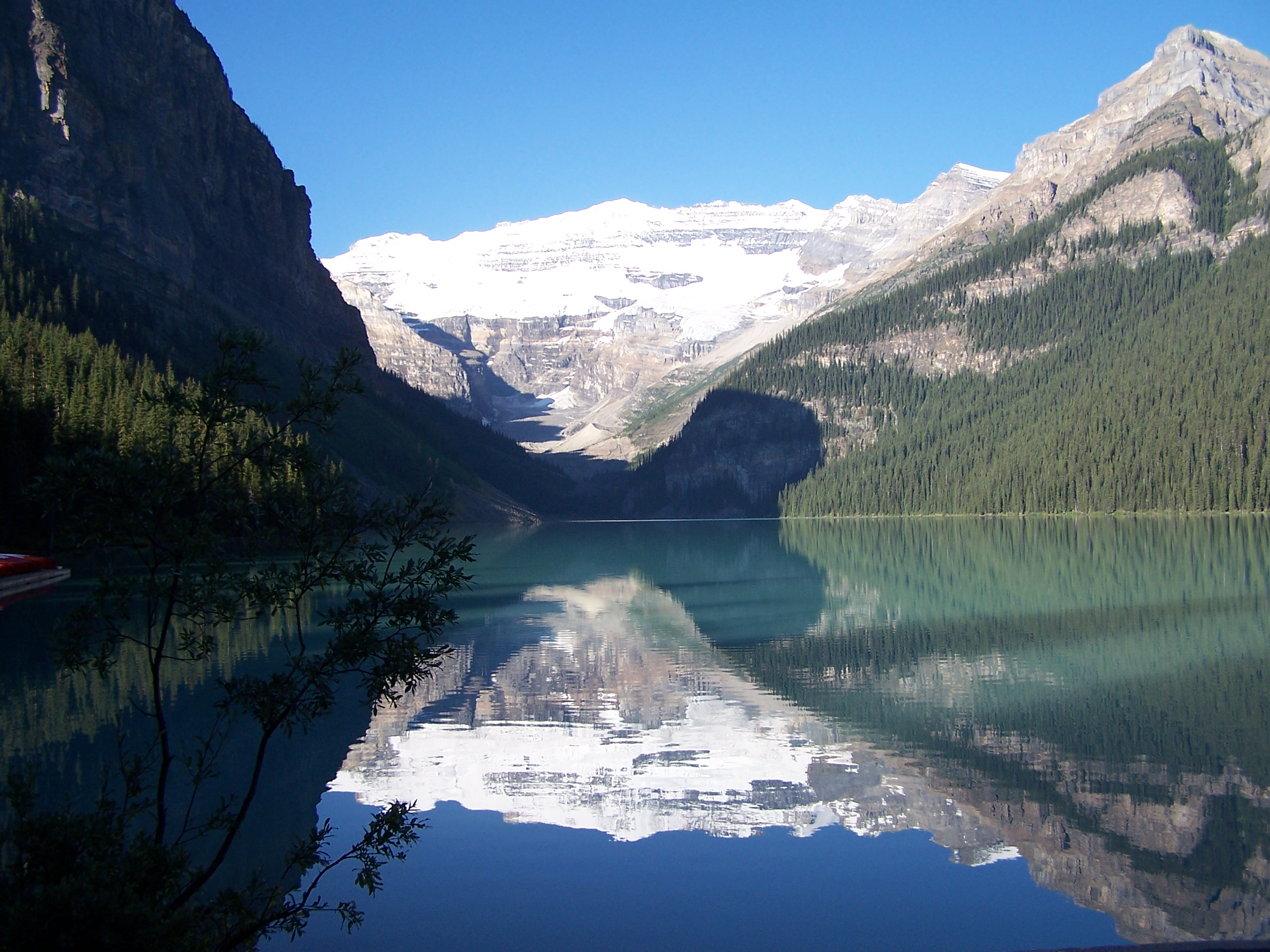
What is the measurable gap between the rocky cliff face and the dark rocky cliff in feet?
0.80

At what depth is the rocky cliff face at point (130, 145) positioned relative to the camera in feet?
473

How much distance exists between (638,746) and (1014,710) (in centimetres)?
1005

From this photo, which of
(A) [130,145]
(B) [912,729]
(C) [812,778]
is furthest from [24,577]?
(A) [130,145]

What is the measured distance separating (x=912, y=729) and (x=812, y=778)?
4.66m

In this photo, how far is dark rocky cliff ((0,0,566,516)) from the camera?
142m

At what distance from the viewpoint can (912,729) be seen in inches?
1008

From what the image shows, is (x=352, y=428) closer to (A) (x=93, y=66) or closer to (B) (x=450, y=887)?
(A) (x=93, y=66)

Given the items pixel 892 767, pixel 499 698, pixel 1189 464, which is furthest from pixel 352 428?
pixel 892 767

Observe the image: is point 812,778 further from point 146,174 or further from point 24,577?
point 146,174

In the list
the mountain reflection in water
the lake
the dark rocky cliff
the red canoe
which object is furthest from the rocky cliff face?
the lake

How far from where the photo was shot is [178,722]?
2630 centimetres

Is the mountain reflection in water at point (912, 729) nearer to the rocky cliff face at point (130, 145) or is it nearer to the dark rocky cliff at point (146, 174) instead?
the rocky cliff face at point (130, 145)

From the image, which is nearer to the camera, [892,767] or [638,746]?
[892,767]

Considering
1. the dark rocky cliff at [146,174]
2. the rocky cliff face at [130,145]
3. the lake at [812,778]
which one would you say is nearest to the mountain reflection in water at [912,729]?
the lake at [812,778]
